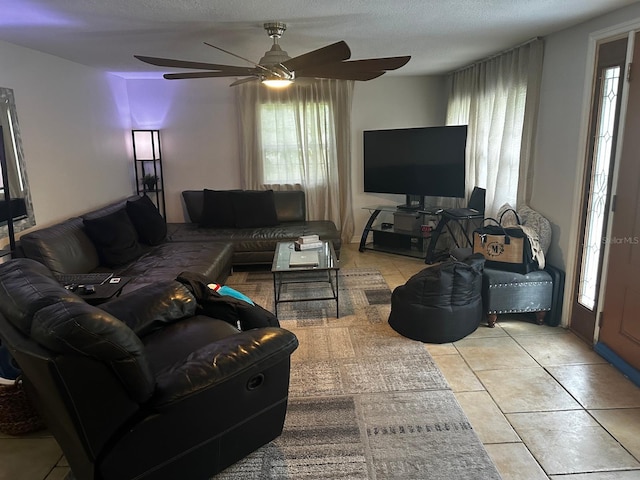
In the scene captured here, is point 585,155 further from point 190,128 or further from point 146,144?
point 146,144

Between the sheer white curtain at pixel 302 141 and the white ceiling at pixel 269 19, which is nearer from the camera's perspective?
the white ceiling at pixel 269 19

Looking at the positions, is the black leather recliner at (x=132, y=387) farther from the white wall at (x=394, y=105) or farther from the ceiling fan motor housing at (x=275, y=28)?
the white wall at (x=394, y=105)

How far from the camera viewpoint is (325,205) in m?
6.09

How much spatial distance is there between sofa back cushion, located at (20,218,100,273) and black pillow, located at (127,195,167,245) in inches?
28.4

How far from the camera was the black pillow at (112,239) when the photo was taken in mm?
3855

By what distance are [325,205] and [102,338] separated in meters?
4.70

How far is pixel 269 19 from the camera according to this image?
2.88 metres

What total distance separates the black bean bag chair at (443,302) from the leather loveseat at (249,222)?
190 cm

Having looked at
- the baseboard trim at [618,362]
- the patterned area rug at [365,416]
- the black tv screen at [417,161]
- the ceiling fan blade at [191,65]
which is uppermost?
the ceiling fan blade at [191,65]

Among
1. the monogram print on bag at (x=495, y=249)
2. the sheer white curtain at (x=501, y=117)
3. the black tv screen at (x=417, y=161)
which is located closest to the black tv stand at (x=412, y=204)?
the black tv screen at (x=417, y=161)

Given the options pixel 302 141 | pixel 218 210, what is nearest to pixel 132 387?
pixel 218 210

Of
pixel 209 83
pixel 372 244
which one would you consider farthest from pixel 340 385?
pixel 209 83

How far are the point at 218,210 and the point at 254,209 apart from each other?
0.43 metres

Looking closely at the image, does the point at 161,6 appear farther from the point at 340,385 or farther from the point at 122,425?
the point at 340,385
